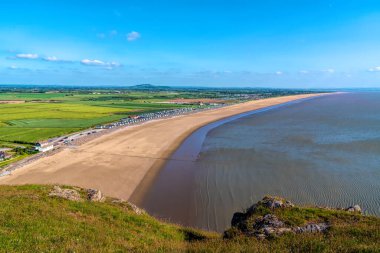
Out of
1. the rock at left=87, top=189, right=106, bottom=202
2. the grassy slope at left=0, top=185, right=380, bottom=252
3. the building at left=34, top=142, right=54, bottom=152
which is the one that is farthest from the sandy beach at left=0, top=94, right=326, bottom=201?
the grassy slope at left=0, top=185, right=380, bottom=252

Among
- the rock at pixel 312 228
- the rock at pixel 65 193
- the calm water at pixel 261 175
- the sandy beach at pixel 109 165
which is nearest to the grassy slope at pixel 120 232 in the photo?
the rock at pixel 312 228

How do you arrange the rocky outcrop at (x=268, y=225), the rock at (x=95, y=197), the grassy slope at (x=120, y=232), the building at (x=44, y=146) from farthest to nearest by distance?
the building at (x=44, y=146) < the rock at (x=95, y=197) < the rocky outcrop at (x=268, y=225) < the grassy slope at (x=120, y=232)

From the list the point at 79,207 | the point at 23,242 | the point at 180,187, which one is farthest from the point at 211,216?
the point at 23,242

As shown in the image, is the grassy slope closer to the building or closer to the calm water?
the calm water

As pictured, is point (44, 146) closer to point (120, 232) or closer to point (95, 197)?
point (95, 197)

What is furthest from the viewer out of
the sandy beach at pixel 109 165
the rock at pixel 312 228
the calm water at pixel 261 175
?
the sandy beach at pixel 109 165

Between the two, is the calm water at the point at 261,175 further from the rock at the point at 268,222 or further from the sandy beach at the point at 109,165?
the rock at the point at 268,222
